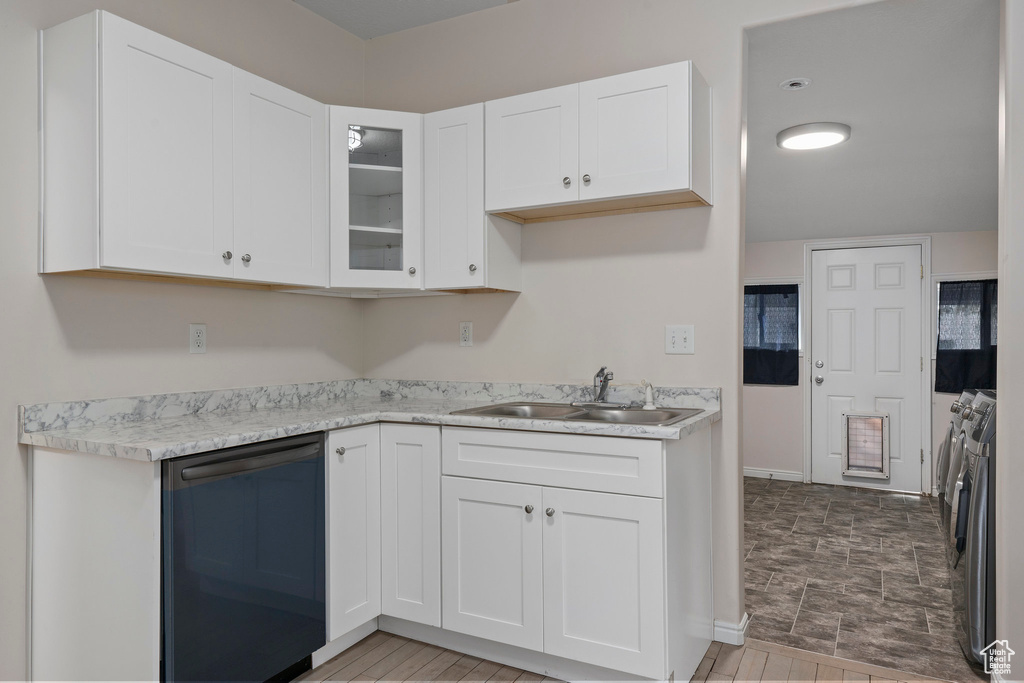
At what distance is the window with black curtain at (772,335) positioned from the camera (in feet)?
18.1

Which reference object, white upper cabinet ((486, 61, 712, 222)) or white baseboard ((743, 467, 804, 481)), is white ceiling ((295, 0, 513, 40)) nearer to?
white upper cabinet ((486, 61, 712, 222))

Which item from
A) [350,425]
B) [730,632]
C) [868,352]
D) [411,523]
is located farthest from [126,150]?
[868,352]

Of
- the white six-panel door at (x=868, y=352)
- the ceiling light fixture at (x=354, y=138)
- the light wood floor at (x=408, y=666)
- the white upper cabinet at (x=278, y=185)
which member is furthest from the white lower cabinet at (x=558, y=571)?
the white six-panel door at (x=868, y=352)

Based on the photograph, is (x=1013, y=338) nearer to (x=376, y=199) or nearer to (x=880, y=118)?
(x=880, y=118)

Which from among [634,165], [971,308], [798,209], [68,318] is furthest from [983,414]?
[68,318]

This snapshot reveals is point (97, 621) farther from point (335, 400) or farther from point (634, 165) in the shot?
point (634, 165)

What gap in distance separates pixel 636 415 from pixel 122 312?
1.88 m

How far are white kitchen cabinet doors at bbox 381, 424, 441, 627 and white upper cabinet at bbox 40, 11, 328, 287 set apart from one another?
798mm

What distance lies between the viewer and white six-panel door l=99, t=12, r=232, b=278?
6.24 feet

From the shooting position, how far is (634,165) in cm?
234

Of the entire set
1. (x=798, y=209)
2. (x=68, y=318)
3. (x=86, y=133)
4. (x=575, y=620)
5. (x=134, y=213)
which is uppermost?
(x=798, y=209)

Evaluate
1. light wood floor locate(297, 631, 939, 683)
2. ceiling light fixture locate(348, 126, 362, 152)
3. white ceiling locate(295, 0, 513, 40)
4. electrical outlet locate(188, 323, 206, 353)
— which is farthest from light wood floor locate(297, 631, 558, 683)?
white ceiling locate(295, 0, 513, 40)

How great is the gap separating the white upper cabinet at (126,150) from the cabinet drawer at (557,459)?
3.55 feet

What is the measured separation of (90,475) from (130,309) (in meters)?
0.66
